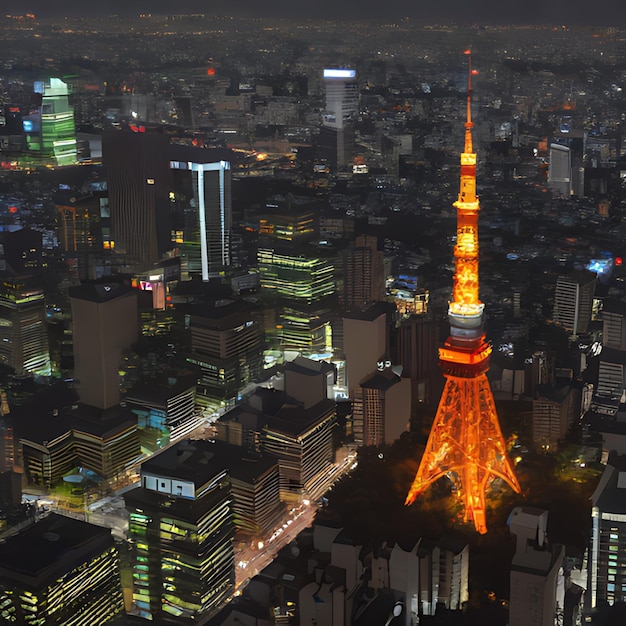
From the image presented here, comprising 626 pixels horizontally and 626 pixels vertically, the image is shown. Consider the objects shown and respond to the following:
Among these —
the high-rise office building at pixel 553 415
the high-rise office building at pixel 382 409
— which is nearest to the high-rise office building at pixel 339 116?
the high-rise office building at pixel 382 409

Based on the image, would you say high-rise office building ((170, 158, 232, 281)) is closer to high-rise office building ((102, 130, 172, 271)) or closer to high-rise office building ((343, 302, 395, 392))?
high-rise office building ((102, 130, 172, 271))

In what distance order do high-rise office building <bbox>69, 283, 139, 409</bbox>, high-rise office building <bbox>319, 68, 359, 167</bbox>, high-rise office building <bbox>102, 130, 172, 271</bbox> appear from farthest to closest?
high-rise office building <bbox>102, 130, 172, 271</bbox> → high-rise office building <bbox>319, 68, 359, 167</bbox> → high-rise office building <bbox>69, 283, 139, 409</bbox>

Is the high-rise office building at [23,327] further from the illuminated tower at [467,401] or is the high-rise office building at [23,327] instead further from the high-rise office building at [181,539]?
the illuminated tower at [467,401]

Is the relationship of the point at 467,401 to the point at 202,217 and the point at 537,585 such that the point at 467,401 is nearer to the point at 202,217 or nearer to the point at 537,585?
the point at 537,585

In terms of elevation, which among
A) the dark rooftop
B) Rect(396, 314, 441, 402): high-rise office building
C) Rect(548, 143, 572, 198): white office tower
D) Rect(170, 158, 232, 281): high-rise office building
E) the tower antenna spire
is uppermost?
the tower antenna spire

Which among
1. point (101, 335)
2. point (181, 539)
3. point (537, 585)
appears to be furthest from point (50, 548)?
point (101, 335)

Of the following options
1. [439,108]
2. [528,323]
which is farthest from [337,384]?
[439,108]

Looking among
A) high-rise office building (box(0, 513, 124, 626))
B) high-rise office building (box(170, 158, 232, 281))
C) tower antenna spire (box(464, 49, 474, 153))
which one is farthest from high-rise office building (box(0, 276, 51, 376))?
tower antenna spire (box(464, 49, 474, 153))
